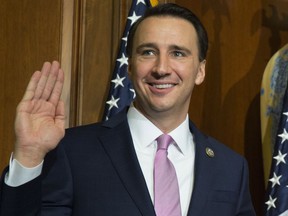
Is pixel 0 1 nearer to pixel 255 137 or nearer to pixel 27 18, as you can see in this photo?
pixel 27 18

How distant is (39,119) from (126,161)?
28 cm

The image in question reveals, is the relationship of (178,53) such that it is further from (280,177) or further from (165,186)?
(280,177)

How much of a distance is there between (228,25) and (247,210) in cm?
134

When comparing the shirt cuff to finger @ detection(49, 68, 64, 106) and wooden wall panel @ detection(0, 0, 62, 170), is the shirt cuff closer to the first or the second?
finger @ detection(49, 68, 64, 106)

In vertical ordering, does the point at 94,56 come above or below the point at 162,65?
below

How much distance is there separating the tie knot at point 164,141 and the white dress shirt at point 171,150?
0.04ft

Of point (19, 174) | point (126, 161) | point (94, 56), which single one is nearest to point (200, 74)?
point (126, 161)

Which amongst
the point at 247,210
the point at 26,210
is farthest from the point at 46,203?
the point at 247,210

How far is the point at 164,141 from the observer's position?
161cm

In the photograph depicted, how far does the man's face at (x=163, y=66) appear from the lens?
5.30ft

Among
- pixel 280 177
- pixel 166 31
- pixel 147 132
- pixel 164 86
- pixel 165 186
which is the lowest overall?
pixel 280 177

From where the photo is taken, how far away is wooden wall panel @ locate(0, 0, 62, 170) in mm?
2426

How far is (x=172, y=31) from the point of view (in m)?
1.66

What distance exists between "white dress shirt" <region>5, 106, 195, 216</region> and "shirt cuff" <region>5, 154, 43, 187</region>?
0.34m
